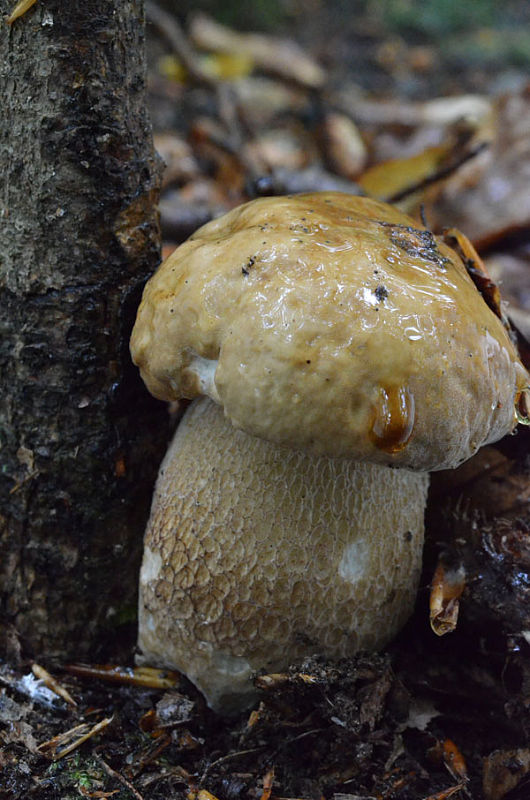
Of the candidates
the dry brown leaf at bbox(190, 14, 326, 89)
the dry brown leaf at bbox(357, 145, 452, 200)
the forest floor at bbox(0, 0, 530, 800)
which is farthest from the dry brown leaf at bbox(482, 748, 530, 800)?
the dry brown leaf at bbox(190, 14, 326, 89)

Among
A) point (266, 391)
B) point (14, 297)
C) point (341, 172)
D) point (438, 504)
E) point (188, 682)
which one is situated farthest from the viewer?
point (341, 172)

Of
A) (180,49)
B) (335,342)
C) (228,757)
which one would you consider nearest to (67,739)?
(228,757)

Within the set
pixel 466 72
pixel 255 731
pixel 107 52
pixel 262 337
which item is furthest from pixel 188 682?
pixel 466 72

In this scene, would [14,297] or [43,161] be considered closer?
[43,161]

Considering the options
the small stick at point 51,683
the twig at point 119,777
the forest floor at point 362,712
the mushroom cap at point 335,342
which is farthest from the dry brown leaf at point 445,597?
the small stick at point 51,683

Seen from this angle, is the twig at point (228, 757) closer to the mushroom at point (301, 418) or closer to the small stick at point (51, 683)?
the mushroom at point (301, 418)

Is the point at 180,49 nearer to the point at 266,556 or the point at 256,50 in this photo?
the point at 256,50

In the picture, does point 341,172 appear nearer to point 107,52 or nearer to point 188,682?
point 107,52
